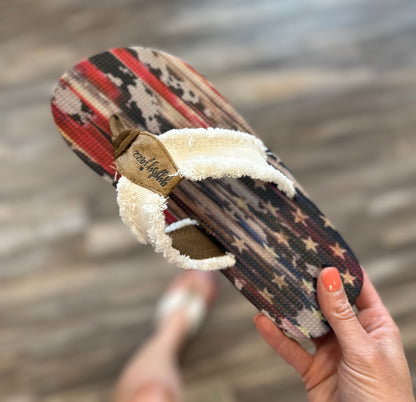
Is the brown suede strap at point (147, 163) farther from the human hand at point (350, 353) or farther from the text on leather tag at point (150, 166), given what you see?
the human hand at point (350, 353)

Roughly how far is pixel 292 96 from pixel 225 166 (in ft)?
2.09

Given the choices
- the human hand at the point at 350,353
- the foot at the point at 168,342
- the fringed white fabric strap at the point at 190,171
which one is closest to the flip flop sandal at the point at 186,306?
the foot at the point at 168,342

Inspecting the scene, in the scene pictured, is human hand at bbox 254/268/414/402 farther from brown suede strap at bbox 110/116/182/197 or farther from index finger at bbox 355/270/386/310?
brown suede strap at bbox 110/116/182/197

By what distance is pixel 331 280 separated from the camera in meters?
0.69

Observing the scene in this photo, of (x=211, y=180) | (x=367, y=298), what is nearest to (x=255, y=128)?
(x=211, y=180)

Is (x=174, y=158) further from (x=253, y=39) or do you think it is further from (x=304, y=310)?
(x=253, y=39)

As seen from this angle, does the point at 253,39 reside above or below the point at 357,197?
above

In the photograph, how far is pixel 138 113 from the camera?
2.25 feet

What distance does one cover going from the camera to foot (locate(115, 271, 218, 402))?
87 cm

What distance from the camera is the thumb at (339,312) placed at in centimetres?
63

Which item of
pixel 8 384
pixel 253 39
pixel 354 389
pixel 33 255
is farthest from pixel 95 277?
pixel 253 39

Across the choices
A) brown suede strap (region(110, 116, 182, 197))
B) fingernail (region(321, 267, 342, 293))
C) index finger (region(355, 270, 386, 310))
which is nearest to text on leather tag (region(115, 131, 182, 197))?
brown suede strap (region(110, 116, 182, 197))

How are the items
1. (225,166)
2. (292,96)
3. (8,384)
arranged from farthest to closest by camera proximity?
1. (292,96)
2. (8,384)
3. (225,166)

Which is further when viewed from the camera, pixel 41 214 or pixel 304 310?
pixel 41 214
